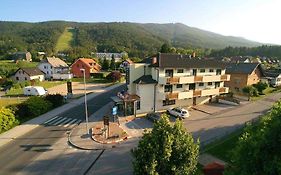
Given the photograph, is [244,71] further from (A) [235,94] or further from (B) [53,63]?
(B) [53,63]

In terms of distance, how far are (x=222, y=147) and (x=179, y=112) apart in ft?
38.2

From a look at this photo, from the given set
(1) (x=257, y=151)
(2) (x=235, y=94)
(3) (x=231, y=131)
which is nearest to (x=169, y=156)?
(1) (x=257, y=151)

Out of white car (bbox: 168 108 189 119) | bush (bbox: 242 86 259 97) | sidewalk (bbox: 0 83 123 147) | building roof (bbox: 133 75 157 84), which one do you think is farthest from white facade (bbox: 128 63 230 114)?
sidewalk (bbox: 0 83 123 147)

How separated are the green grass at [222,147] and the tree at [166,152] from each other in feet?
29.8

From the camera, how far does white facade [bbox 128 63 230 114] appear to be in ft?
122

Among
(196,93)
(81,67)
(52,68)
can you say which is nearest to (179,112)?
(196,93)

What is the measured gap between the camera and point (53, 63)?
297 feet

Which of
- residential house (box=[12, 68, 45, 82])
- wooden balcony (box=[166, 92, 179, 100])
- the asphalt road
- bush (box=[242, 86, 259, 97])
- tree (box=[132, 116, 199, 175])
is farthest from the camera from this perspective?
residential house (box=[12, 68, 45, 82])

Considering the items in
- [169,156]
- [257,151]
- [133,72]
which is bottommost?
[169,156]

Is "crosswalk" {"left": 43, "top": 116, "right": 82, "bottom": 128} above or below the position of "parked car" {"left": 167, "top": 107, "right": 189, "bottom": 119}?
below

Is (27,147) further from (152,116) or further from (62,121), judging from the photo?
(152,116)

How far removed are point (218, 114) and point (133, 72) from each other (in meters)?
15.6

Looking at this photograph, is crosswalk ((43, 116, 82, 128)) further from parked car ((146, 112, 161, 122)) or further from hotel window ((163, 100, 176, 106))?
hotel window ((163, 100, 176, 106))

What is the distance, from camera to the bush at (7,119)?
31188 millimetres
